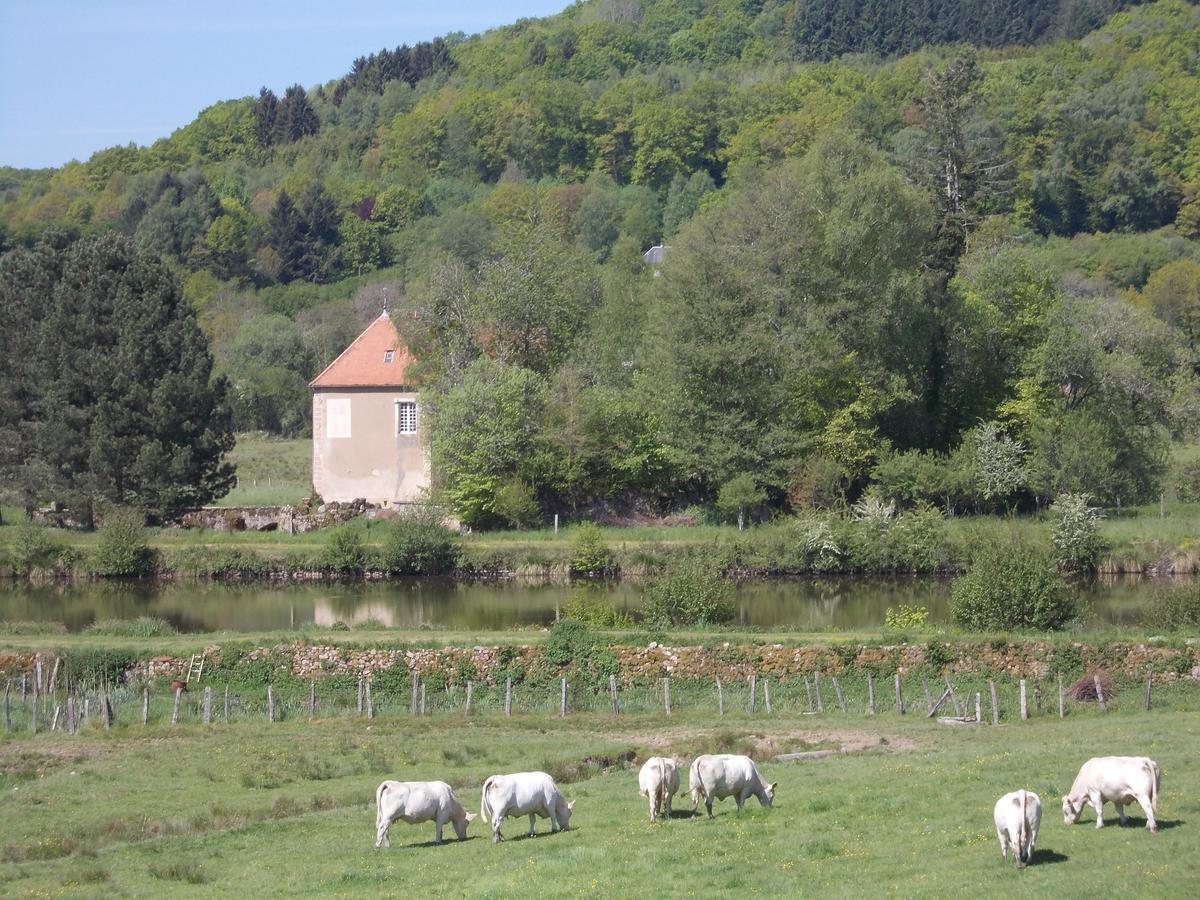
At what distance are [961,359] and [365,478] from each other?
27283mm

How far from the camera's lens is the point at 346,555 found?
189ft

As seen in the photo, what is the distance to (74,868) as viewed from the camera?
1856 centimetres

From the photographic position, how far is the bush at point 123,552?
56594 millimetres

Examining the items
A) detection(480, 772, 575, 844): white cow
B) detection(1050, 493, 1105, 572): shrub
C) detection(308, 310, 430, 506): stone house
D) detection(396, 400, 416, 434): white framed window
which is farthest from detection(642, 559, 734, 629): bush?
detection(396, 400, 416, 434): white framed window

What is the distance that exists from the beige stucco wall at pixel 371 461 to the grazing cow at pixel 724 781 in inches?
1968

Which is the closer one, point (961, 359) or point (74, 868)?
point (74, 868)

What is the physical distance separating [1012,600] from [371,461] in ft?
125

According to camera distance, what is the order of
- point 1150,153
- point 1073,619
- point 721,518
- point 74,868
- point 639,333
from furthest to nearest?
1. point 1150,153
2. point 639,333
3. point 721,518
4. point 1073,619
5. point 74,868

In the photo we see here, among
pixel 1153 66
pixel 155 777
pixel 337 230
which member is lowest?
pixel 155 777

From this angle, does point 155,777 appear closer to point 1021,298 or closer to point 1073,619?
point 1073,619

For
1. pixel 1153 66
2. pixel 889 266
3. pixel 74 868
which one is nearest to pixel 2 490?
pixel 889 266

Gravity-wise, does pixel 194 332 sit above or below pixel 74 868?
above

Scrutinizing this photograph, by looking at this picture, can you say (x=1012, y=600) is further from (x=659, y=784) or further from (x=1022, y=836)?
(x=1022, y=836)

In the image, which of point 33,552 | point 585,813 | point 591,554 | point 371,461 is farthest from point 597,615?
point 371,461
